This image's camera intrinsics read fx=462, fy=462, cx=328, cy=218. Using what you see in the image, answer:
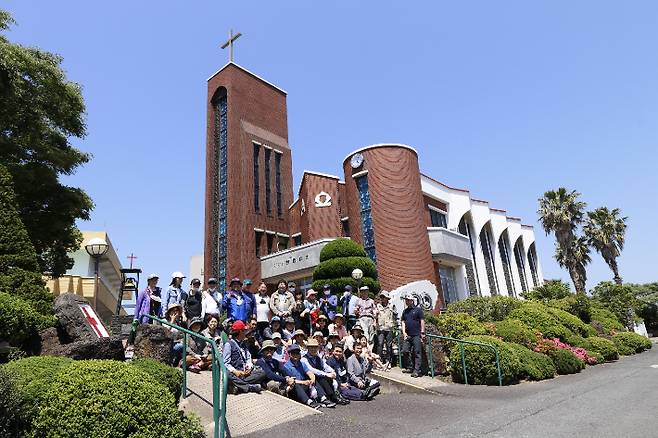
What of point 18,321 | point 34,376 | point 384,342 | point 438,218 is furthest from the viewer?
point 438,218

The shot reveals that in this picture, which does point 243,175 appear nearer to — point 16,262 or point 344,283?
point 344,283

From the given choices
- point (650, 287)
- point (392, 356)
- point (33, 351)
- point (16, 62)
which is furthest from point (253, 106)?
point (650, 287)

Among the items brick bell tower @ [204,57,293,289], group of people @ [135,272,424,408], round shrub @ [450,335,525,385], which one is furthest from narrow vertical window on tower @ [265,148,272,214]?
round shrub @ [450,335,525,385]

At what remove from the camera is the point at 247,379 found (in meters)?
7.30

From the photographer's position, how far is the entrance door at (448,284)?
25719 mm

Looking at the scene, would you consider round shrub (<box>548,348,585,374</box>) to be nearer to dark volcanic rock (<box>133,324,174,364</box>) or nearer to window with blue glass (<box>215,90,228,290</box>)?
dark volcanic rock (<box>133,324,174,364</box>)

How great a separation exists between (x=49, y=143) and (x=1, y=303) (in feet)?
30.6

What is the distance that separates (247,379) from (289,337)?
6.84 ft

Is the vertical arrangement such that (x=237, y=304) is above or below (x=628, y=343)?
above

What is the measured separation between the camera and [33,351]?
24.6ft

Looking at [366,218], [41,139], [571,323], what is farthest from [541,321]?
[41,139]

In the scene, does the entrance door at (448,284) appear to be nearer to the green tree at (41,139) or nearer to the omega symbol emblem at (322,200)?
Result: the omega symbol emblem at (322,200)

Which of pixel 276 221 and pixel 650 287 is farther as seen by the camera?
pixel 650 287

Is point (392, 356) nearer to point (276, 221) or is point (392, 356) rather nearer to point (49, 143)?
point (49, 143)
